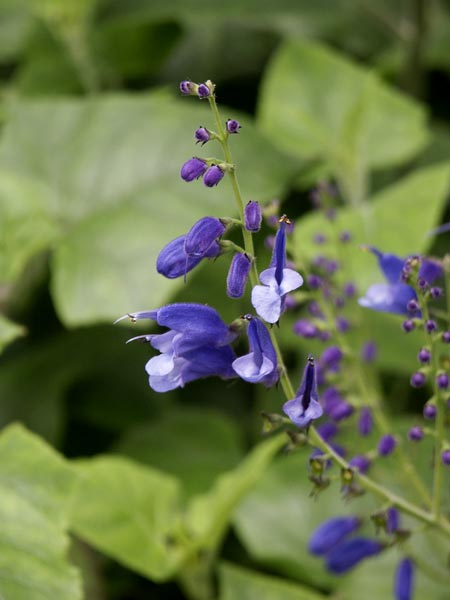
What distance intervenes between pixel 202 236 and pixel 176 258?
0.08 ft

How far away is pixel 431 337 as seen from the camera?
651 millimetres

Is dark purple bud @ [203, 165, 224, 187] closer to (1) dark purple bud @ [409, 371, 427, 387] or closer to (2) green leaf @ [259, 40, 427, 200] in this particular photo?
(1) dark purple bud @ [409, 371, 427, 387]

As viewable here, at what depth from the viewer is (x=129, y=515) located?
107cm

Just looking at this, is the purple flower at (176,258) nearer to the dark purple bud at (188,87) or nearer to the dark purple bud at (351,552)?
the dark purple bud at (188,87)

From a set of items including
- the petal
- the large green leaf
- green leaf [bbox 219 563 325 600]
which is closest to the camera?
the petal

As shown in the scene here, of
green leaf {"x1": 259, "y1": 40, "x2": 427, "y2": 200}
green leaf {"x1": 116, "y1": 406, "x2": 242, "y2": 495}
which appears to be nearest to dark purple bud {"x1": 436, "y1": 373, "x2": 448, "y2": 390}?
green leaf {"x1": 116, "y1": 406, "x2": 242, "y2": 495}

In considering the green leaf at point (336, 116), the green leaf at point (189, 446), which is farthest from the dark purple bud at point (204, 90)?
the green leaf at point (336, 116)

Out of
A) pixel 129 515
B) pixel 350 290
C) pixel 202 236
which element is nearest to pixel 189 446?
pixel 129 515

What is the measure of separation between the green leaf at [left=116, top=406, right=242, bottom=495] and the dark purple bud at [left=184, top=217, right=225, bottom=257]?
764 mm

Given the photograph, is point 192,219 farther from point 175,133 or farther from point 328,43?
point 328,43

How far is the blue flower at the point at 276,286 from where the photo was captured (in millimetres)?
525

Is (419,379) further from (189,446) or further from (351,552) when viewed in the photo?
(189,446)

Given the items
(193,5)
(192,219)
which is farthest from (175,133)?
(193,5)

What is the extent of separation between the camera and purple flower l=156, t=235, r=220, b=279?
57cm
